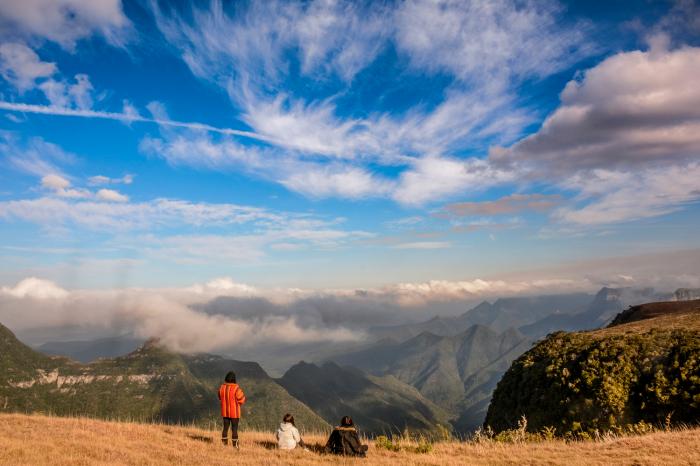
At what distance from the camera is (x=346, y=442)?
613 inches

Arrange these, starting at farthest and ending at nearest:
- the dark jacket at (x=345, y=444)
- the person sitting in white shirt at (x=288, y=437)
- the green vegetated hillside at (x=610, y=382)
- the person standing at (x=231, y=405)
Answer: the green vegetated hillside at (x=610, y=382) → the person standing at (x=231, y=405) → the person sitting in white shirt at (x=288, y=437) → the dark jacket at (x=345, y=444)

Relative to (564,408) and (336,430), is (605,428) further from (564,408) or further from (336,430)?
(336,430)

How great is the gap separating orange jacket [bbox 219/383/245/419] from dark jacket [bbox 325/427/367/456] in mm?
4052

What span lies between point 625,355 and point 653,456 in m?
14.4

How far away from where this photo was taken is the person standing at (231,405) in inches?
661

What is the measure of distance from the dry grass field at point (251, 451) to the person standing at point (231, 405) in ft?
1.85

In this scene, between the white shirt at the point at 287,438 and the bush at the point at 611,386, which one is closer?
the white shirt at the point at 287,438

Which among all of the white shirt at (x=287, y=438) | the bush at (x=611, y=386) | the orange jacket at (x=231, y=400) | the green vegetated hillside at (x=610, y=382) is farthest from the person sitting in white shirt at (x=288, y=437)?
the green vegetated hillside at (x=610, y=382)

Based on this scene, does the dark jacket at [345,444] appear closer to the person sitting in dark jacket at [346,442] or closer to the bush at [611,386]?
the person sitting in dark jacket at [346,442]

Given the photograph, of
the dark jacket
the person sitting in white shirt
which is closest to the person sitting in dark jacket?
the dark jacket

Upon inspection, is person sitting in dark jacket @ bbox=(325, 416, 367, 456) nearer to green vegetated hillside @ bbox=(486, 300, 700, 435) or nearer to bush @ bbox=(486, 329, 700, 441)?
bush @ bbox=(486, 329, 700, 441)

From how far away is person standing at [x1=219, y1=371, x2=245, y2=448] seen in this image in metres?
16.8

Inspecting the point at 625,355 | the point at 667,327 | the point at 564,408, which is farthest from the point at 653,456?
the point at 667,327

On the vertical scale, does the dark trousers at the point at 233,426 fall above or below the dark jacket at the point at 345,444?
above
